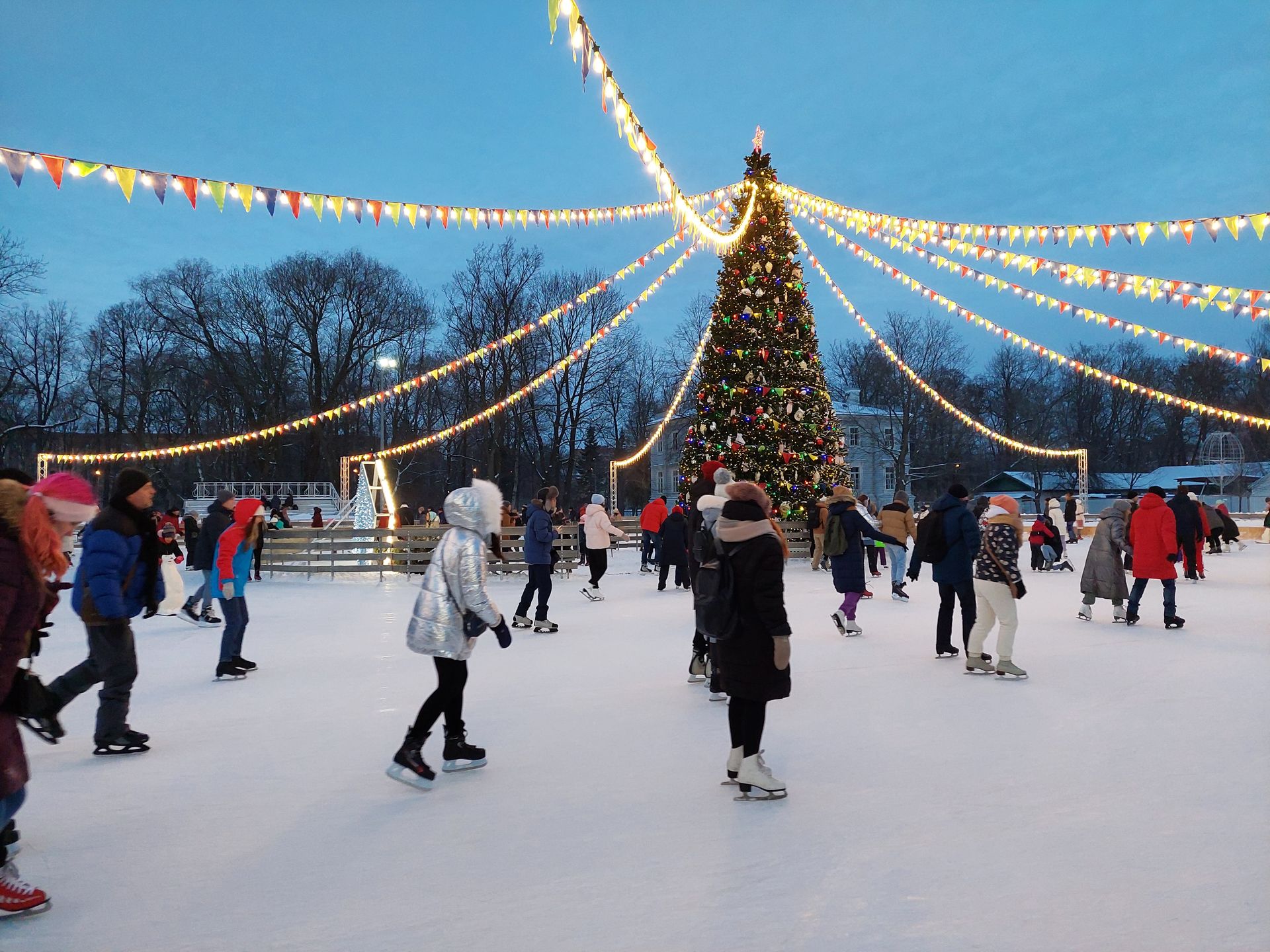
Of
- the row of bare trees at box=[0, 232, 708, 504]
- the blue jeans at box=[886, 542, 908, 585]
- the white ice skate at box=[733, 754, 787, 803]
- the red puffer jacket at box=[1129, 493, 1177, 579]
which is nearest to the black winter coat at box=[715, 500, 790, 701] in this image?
the white ice skate at box=[733, 754, 787, 803]

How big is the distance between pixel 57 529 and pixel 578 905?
7.78 ft

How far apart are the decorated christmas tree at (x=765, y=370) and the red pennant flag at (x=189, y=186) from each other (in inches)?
480

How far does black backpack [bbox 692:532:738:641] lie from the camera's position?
4.26m

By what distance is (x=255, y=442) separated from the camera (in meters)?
39.0

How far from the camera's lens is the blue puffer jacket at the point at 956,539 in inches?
306

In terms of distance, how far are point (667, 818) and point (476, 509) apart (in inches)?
72.4

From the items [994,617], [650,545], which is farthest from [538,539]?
[650,545]

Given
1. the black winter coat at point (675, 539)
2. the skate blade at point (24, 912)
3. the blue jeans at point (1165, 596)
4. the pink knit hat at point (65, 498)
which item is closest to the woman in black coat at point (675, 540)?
the black winter coat at point (675, 539)

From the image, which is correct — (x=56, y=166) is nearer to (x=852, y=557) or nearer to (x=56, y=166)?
(x=56, y=166)

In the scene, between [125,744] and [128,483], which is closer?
[128,483]

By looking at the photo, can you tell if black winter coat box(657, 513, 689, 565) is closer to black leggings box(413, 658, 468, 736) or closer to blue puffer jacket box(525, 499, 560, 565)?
blue puffer jacket box(525, 499, 560, 565)

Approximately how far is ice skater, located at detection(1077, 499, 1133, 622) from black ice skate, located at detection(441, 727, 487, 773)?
812cm

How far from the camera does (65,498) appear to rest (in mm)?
3342

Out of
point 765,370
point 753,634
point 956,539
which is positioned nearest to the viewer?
point 753,634
